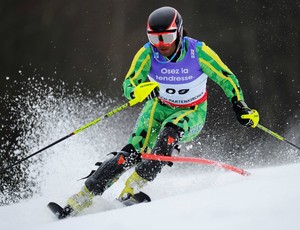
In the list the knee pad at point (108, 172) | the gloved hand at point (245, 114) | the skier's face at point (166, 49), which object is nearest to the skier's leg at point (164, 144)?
the knee pad at point (108, 172)

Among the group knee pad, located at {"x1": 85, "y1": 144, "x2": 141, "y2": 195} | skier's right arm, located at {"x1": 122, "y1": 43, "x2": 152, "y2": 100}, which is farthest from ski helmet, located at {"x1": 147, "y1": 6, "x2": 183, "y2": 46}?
knee pad, located at {"x1": 85, "y1": 144, "x2": 141, "y2": 195}

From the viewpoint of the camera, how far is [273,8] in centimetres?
1011

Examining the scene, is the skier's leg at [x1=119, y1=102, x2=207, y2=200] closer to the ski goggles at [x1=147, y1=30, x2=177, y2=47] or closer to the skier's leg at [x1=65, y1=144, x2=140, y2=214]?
the skier's leg at [x1=65, y1=144, x2=140, y2=214]

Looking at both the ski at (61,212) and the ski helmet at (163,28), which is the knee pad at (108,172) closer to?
the ski at (61,212)

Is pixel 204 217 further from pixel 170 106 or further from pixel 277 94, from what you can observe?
pixel 277 94

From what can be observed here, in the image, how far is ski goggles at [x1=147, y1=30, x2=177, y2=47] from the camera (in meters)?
3.55

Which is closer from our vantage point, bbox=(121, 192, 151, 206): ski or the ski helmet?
bbox=(121, 192, 151, 206): ski

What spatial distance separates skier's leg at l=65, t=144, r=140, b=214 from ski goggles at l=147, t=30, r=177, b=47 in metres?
0.83

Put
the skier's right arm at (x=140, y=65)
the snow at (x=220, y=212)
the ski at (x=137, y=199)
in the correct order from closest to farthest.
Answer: the snow at (x=220, y=212) < the ski at (x=137, y=199) < the skier's right arm at (x=140, y=65)

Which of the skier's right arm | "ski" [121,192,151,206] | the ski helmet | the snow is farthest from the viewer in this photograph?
the skier's right arm

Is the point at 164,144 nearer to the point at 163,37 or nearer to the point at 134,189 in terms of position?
the point at 134,189

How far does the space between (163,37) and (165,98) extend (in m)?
0.59

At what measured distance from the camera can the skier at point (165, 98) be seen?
11.3 ft

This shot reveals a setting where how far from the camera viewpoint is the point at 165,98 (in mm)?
3977
